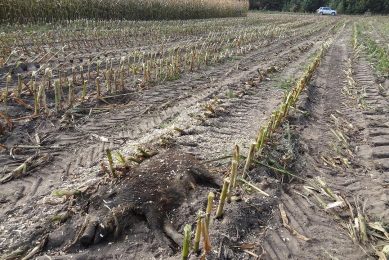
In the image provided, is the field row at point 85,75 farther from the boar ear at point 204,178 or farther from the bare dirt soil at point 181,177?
the boar ear at point 204,178

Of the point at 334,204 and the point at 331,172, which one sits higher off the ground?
the point at 334,204

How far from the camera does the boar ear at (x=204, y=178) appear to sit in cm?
377

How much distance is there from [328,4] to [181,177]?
51575mm

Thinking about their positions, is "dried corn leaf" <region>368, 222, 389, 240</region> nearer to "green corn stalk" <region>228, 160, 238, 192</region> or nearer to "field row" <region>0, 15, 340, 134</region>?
"green corn stalk" <region>228, 160, 238, 192</region>

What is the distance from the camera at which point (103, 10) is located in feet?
54.9

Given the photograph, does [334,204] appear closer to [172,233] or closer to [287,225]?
[287,225]

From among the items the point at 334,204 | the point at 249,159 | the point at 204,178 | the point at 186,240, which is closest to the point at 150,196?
the point at 204,178

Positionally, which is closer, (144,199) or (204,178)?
(144,199)

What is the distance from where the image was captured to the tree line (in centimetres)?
4503

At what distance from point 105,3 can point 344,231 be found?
15732 millimetres

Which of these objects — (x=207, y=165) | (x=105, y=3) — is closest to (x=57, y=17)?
(x=105, y=3)

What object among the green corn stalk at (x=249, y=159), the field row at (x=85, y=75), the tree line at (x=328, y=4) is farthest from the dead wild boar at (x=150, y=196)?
the tree line at (x=328, y=4)

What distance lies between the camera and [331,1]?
47812 mm

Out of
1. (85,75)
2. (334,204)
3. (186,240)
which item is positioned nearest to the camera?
(186,240)
